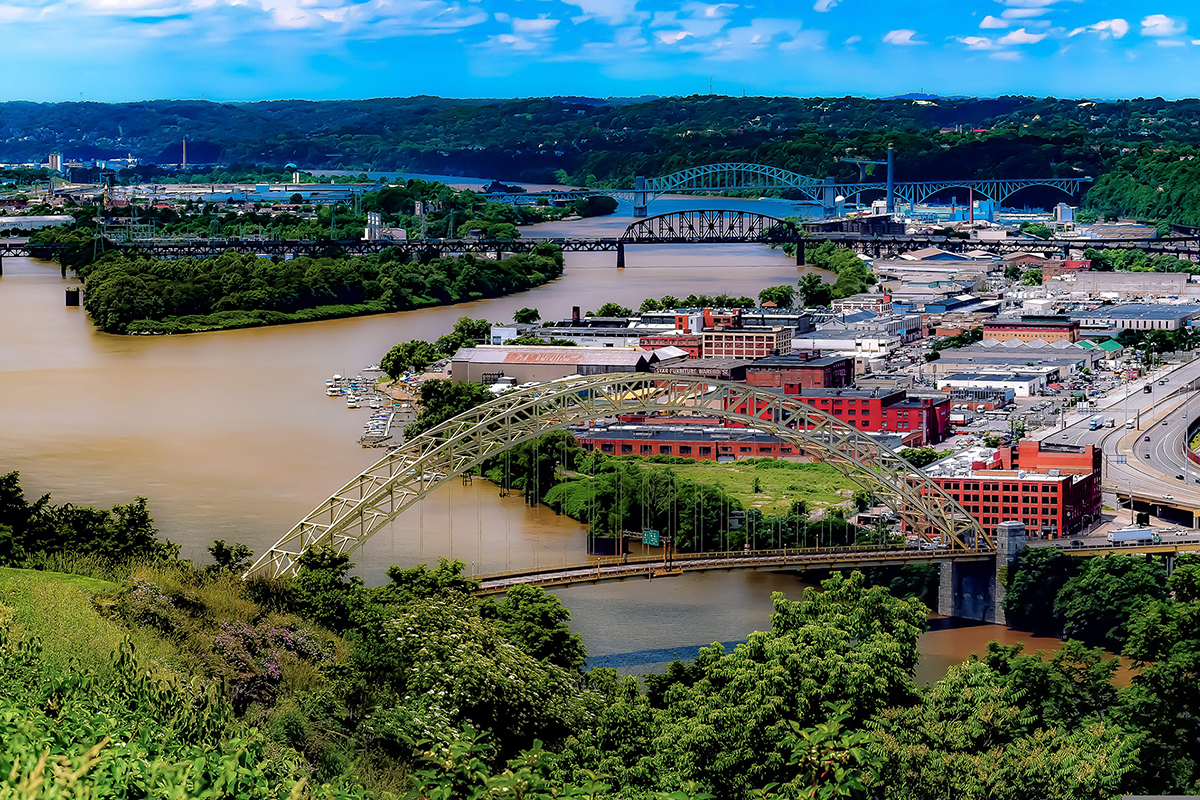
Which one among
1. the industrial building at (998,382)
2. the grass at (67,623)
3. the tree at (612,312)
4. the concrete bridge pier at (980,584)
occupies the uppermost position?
the grass at (67,623)

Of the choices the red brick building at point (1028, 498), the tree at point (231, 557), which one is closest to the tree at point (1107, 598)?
the red brick building at point (1028, 498)

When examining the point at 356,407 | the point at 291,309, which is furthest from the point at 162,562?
the point at 291,309

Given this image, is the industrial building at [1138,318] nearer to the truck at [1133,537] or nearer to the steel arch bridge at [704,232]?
the steel arch bridge at [704,232]

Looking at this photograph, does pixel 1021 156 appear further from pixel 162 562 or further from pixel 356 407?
pixel 162 562

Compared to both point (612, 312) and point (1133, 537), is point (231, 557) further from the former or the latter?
point (612, 312)

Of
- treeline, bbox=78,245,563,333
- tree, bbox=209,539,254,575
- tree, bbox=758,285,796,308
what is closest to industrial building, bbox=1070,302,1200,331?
tree, bbox=758,285,796,308

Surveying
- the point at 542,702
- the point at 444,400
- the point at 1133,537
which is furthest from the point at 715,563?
the point at 444,400
